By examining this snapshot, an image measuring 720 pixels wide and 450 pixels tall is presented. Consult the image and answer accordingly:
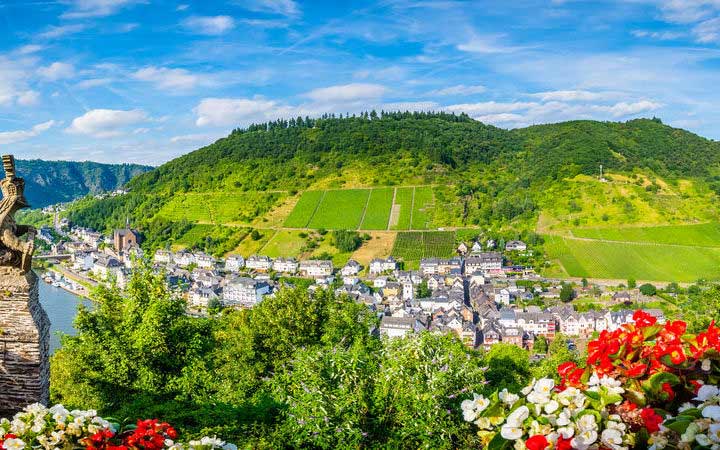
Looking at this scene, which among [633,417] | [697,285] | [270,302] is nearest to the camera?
[633,417]

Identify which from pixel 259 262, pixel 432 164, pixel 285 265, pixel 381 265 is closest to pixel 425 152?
pixel 432 164

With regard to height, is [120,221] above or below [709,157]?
below

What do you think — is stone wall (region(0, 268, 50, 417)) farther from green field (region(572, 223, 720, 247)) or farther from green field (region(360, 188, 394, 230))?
green field (region(360, 188, 394, 230))

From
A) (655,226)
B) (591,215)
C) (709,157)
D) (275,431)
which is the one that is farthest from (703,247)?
(275,431)

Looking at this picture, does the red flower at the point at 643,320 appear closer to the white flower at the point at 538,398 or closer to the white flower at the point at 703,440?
the white flower at the point at 703,440

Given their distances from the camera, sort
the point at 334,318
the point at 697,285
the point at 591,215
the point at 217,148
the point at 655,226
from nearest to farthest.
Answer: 1. the point at 334,318
2. the point at 697,285
3. the point at 655,226
4. the point at 591,215
5. the point at 217,148

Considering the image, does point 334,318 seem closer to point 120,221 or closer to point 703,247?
point 703,247

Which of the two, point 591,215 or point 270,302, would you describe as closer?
point 270,302
